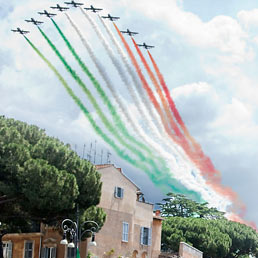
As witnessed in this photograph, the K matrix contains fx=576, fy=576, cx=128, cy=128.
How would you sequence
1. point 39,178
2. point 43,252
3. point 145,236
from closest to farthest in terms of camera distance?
1. point 39,178
2. point 43,252
3. point 145,236

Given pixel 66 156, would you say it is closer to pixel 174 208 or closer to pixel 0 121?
pixel 0 121

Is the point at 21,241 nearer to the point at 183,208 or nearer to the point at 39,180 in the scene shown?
the point at 39,180

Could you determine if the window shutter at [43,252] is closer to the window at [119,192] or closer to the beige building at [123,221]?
the beige building at [123,221]

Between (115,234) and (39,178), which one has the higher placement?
(39,178)

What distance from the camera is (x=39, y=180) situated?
41.4 meters

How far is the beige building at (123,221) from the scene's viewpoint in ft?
169

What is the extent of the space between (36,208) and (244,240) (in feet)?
151

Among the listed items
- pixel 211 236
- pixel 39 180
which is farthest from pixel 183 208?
pixel 39 180

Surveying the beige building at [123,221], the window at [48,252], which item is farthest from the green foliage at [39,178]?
the beige building at [123,221]

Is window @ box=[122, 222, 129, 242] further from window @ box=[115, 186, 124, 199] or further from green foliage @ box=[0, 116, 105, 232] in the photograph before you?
green foliage @ box=[0, 116, 105, 232]

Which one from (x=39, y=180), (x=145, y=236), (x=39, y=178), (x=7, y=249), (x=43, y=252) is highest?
(x=39, y=178)

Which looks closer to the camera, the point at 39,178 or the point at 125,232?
the point at 39,178

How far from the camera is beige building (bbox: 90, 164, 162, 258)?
51625 mm

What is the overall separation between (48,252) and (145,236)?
12.0 m
